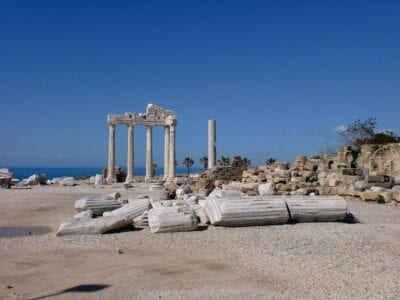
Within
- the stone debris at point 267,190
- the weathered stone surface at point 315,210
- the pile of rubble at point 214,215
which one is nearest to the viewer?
the pile of rubble at point 214,215

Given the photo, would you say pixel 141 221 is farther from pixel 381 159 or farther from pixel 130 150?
pixel 130 150

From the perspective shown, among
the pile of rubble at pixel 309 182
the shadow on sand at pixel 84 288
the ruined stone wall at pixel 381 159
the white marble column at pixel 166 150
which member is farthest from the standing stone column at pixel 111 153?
the shadow on sand at pixel 84 288

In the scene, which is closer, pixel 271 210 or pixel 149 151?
pixel 271 210

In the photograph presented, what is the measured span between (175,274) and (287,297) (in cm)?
186

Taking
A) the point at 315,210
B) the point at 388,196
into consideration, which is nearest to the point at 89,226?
the point at 315,210

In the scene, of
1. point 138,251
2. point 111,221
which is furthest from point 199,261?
point 111,221

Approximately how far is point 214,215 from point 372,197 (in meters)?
8.39

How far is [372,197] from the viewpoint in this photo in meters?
16.1

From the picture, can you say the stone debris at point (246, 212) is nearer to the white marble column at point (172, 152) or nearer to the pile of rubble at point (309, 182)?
the pile of rubble at point (309, 182)

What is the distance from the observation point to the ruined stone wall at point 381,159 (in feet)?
79.0

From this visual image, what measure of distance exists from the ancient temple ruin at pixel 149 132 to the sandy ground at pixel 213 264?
1247 inches

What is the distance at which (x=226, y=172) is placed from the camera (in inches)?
980

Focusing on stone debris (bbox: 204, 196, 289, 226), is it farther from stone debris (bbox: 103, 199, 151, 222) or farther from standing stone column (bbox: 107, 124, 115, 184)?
standing stone column (bbox: 107, 124, 115, 184)

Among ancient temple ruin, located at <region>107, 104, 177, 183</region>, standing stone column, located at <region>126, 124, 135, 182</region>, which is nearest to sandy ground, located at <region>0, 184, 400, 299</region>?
ancient temple ruin, located at <region>107, 104, 177, 183</region>
